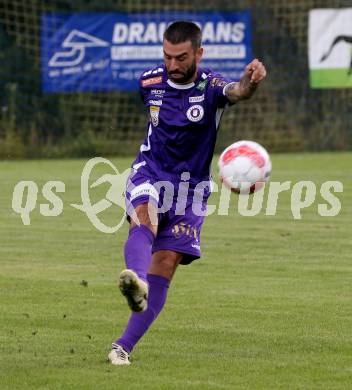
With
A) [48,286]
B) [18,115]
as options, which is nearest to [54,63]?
[18,115]

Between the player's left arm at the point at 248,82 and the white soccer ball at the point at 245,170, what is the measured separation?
376 mm

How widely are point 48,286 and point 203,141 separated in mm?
2976

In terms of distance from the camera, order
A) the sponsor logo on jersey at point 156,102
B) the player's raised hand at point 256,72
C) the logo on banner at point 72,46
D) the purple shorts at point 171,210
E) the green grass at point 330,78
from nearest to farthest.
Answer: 1. the player's raised hand at point 256,72
2. the purple shorts at point 171,210
3. the sponsor logo on jersey at point 156,102
4. the logo on banner at point 72,46
5. the green grass at point 330,78

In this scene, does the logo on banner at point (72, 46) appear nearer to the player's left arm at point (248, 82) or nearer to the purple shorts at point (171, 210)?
the purple shorts at point (171, 210)

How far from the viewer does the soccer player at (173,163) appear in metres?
6.40

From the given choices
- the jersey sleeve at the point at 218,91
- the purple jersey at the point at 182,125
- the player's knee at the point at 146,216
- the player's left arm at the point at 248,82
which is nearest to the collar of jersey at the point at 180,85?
the purple jersey at the point at 182,125

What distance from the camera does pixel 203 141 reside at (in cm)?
665

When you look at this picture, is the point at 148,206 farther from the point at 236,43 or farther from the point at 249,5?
the point at 249,5

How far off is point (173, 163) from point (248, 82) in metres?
0.70

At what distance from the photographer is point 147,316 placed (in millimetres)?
6430

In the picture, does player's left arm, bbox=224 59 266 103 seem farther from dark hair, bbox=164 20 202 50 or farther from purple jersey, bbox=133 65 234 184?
dark hair, bbox=164 20 202 50

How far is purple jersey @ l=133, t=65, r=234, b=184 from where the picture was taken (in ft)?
21.5

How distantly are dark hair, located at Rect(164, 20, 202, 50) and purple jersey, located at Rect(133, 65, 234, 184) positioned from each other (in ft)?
0.92

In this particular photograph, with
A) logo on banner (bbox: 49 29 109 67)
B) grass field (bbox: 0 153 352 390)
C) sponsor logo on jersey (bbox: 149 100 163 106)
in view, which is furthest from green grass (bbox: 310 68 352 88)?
sponsor logo on jersey (bbox: 149 100 163 106)
